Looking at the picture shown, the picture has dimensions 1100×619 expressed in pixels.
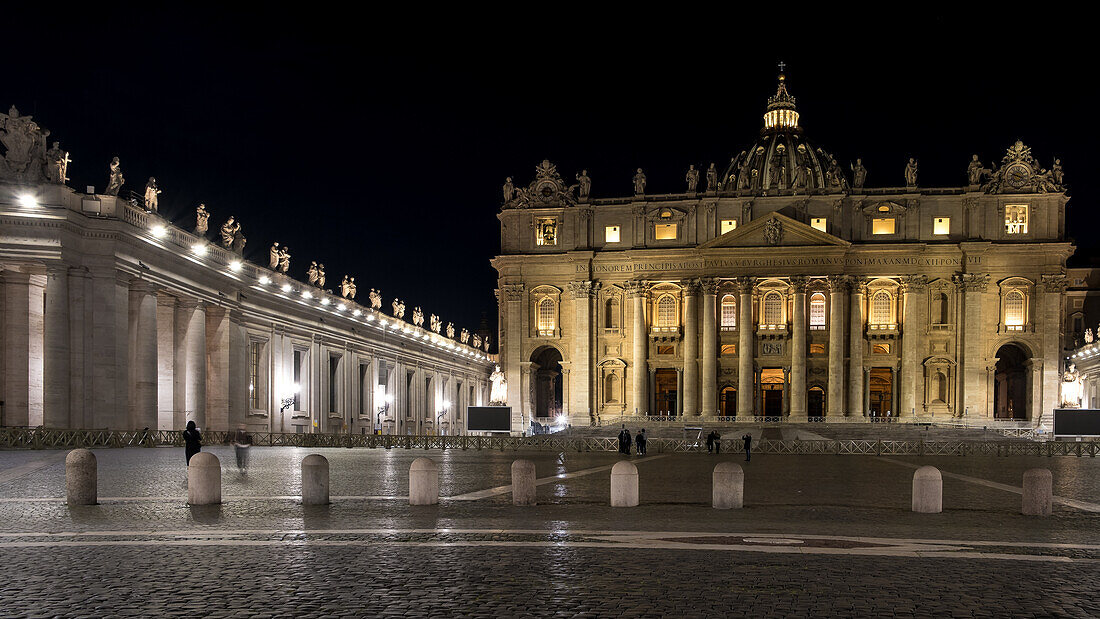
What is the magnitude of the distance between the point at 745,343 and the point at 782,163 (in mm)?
22852

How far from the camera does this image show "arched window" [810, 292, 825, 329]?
81375 millimetres

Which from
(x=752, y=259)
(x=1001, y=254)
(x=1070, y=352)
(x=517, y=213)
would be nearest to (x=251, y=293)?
(x=517, y=213)

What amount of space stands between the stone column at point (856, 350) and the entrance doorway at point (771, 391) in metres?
6.06

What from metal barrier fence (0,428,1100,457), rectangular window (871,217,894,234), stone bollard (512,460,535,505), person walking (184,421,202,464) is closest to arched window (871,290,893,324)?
rectangular window (871,217,894,234)

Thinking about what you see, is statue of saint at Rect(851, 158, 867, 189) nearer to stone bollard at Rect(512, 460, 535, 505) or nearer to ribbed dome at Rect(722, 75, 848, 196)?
ribbed dome at Rect(722, 75, 848, 196)

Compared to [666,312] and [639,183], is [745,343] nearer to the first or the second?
[666,312]

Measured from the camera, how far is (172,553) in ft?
39.7

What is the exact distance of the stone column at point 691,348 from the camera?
8050 cm

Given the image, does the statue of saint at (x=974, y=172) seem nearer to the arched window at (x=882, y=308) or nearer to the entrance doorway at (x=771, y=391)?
the arched window at (x=882, y=308)

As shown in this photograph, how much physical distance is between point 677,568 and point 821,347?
73.2 meters

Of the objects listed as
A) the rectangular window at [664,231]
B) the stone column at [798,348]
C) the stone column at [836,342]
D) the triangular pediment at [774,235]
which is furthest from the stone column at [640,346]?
the stone column at [836,342]

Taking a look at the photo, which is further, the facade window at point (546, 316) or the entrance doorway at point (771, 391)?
the facade window at point (546, 316)

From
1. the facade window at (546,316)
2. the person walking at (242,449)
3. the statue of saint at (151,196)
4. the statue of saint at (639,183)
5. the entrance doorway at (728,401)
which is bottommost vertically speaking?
the entrance doorway at (728,401)

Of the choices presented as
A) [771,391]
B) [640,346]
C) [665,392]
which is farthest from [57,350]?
[771,391]
